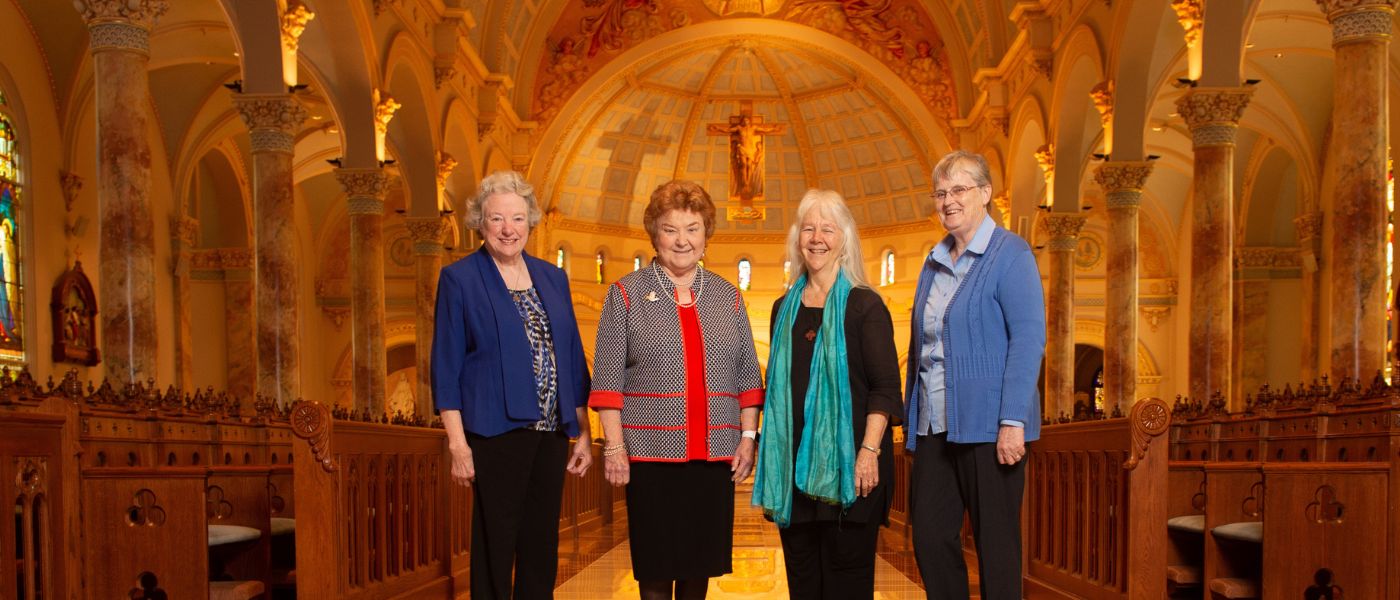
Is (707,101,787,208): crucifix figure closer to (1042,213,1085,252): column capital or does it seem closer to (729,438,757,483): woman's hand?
(1042,213,1085,252): column capital

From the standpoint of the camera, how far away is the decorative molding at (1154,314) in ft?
92.1

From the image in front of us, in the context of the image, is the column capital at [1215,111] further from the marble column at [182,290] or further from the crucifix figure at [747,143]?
the marble column at [182,290]

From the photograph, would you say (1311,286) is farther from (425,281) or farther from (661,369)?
(661,369)

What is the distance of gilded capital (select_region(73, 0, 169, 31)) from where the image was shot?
1023cm

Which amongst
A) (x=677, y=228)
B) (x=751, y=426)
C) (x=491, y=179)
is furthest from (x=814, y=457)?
(x=491, y=179)

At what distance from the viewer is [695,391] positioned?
4.12 meters

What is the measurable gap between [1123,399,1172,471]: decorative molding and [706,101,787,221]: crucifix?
21077 millimetres

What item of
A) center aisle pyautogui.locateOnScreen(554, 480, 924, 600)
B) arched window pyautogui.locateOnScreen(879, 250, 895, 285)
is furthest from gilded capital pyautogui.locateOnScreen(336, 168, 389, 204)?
arched window pyautogui.locateOnScreen(879, 250, 895, 285)

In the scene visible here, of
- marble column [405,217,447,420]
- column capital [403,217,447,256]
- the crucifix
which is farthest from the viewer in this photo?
the crucifix

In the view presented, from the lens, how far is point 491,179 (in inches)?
167

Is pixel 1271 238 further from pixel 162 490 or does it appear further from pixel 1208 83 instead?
pixel 162 490

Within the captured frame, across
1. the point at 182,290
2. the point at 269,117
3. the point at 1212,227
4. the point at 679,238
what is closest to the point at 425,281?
the point at 182,290

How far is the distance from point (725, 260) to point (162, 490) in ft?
89.7

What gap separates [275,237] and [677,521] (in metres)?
11.2
